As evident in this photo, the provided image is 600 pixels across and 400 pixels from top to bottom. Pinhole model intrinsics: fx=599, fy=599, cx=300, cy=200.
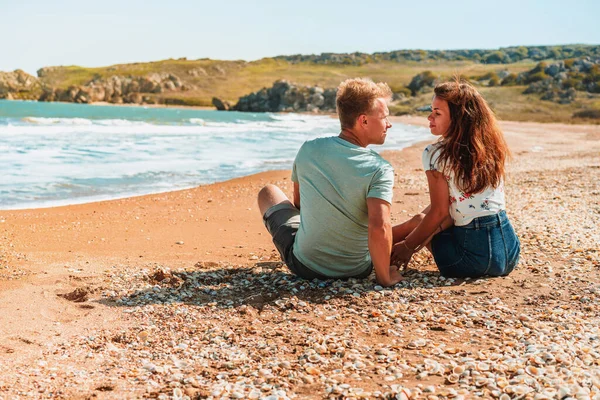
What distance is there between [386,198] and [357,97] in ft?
2.48

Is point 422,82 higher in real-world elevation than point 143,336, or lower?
higher

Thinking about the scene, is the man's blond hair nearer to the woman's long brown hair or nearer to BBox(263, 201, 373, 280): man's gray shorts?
the woman's long brown hair

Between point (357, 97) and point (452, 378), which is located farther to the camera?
point (357, 97)

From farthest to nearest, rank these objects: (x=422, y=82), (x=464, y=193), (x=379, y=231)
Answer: (x=422, y=82) < (x=464, y=193) < (x=379, y=231)

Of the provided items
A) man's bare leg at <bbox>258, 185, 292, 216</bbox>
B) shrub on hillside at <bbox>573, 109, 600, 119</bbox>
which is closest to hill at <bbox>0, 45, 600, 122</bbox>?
shrub on hillside at <bbox>573, 109, 600, 119</bbox>

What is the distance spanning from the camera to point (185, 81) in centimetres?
12331

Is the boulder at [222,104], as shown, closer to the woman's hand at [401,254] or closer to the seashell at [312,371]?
the woman's hand at [401,254]

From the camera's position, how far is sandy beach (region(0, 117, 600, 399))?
3.14 metres

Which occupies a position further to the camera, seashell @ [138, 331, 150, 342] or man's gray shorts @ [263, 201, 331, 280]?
man's gray shorts @ [263, 201, 331, 280]

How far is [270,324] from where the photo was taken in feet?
13.4

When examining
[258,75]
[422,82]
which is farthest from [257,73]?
[422,82]

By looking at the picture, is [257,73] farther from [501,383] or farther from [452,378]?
[501,383]

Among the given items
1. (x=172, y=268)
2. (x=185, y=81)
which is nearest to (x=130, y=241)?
(x=172, y=268)

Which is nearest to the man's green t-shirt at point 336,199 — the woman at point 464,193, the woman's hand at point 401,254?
the woman's hand at point 401,254
